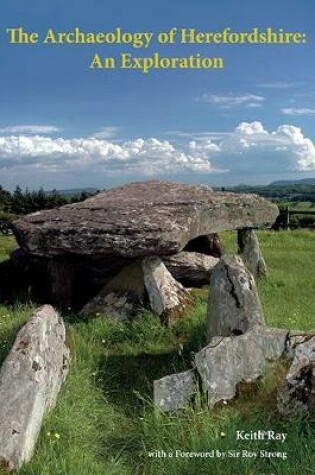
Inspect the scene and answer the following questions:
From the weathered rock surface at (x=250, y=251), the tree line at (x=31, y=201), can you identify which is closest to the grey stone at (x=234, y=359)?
the weathered rock surface at (x=250, y=251)

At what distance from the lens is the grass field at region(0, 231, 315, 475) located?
19.2 feet

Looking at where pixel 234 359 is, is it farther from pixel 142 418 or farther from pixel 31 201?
pixel 31 201

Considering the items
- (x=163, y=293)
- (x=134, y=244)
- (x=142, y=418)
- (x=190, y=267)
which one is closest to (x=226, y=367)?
(x=142, y=418)

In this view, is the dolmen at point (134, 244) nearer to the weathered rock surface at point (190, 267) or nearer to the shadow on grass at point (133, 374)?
the weathered rock surface at point (190, 267)

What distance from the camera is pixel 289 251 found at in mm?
19578

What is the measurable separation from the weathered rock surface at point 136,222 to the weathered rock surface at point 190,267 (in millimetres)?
648

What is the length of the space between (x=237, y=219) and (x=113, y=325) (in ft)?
14.7

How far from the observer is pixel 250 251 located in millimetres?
15055

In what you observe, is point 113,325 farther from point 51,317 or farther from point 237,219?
point 237,219

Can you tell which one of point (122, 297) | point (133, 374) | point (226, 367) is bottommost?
point (133, 374)

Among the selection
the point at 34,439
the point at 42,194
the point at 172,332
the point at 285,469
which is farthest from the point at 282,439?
the point at 42,194

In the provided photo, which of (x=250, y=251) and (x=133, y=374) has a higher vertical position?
(x=250, y=251)

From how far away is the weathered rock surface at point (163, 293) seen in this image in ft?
35.1

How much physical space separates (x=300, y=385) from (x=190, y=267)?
6658 mm
